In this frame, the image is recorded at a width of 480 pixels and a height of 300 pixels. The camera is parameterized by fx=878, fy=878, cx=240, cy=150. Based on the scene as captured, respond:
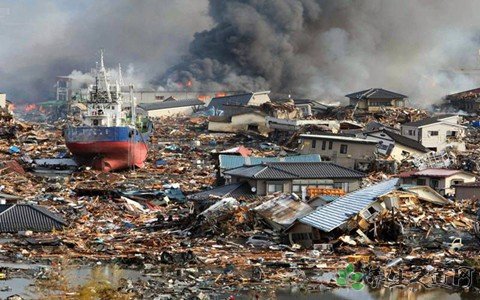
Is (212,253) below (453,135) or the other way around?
below

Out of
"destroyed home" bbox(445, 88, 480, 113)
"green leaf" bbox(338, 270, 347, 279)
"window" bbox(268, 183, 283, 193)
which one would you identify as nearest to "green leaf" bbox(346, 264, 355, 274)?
"green leaf" bbox(338, 270, 347, 279)

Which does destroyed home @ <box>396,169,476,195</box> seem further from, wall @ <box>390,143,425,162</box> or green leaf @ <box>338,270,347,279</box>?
green leaf @ <box>338,270,347,279</box>

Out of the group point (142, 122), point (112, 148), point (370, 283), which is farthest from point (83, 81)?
point (370, 283)

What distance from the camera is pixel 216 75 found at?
70.1m

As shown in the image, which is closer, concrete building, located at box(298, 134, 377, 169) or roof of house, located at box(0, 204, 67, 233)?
roof of house, located at box(0, 204, 67, 233)

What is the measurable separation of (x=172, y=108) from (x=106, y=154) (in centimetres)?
2547

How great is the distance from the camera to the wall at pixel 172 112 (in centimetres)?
5844

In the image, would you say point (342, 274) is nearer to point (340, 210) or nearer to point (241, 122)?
point (340, 210)

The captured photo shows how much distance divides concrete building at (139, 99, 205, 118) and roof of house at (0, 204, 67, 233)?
3776cm

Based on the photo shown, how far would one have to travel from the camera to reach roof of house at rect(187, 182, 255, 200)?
2158 centimetres

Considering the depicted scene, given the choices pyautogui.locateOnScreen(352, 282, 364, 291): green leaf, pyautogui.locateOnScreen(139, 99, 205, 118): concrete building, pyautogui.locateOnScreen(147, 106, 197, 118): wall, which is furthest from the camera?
pyautogui.locateOnScreen(139, 99, 205, 118): concrete building

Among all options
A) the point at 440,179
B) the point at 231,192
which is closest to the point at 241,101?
the point at 440,179

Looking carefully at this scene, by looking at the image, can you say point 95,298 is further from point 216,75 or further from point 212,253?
point 216,75

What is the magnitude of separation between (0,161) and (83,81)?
139ft
